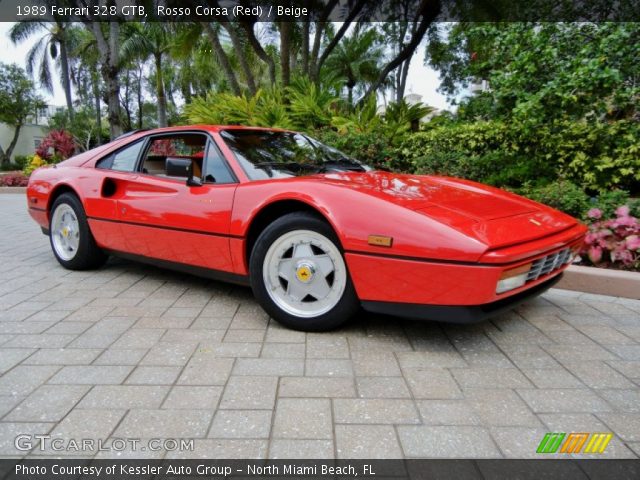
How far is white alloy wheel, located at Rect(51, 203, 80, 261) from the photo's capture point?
368cm

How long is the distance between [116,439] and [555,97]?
14.5ft

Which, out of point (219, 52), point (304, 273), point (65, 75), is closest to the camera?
point (304, 273)

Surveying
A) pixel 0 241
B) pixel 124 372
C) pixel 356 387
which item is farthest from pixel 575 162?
pixel 0 241

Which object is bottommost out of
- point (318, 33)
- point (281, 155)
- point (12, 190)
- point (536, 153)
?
point (12, 190)

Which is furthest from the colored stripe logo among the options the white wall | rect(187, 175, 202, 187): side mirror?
the white wall

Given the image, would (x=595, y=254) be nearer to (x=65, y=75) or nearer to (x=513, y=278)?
(x=513, y=278)

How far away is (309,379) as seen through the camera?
1.93 metres

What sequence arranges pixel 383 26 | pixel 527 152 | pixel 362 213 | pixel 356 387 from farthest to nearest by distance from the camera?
pixel 383 26, pixel 527 152, pixel 362 213, pixel 356 387

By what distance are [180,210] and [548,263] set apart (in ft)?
7.35

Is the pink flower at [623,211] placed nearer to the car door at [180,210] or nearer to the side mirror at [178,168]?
the car door at [180,210]

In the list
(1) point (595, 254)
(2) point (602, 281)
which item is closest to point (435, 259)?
(2) point (602, 281)

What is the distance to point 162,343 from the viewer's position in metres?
2.30

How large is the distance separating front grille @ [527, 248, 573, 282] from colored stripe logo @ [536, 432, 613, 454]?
776mm

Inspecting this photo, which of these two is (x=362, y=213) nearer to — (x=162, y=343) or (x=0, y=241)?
(x=162, y=343)
